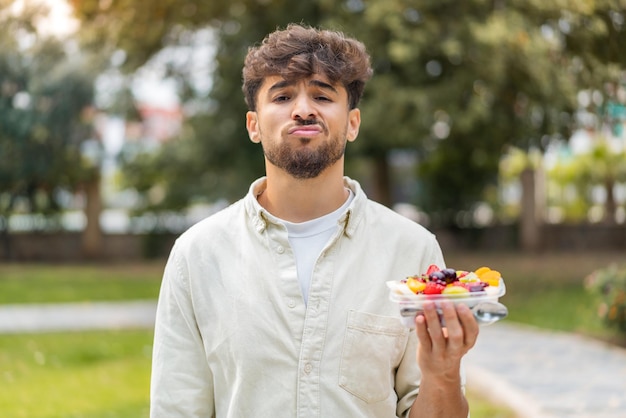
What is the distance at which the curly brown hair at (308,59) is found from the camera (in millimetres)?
2359

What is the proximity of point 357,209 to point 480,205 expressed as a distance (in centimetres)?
2392

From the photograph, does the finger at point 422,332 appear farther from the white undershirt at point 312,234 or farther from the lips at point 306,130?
the lips at point 306,130

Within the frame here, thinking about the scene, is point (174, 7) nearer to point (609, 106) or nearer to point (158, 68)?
point (158, 68)

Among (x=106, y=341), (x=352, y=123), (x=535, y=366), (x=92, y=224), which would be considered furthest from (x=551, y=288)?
(x=352, y=123)

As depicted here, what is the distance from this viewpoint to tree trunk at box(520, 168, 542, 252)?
2470cm

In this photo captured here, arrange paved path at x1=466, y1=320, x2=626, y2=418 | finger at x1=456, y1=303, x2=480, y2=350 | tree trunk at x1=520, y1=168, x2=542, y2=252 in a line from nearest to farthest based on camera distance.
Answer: finger at x1=456, y1=303, x2=480, y2=350
paved path at x1=466, y1=320, x2=626, y2=418
tree trunk at x1=520, y1=168, x2=542, y2=252

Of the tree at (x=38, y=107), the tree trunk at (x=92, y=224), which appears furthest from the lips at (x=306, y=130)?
the tree trunk at (x=92, y=224)

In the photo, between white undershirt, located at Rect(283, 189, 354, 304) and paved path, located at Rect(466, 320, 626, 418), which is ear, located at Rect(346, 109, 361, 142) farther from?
Answer: paved path, located at Rect(466, 320, 626, 418)

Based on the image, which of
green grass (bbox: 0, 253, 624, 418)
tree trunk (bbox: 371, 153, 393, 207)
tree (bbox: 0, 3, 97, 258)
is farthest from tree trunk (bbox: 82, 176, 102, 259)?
tree trunk (bbox: 371, 153, 393, 207)

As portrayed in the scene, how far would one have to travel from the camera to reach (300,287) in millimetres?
2324

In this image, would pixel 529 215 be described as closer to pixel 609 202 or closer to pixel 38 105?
pixel 609 202

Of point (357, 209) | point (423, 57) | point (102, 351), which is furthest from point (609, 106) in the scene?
point (357, 209)

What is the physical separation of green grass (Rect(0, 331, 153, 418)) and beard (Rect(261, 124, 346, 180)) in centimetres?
538

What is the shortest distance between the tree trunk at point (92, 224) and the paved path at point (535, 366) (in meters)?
10.9
